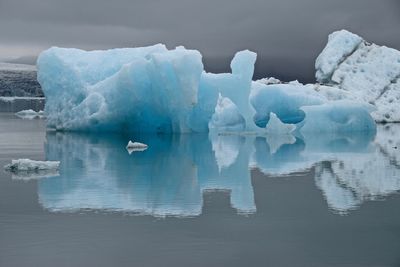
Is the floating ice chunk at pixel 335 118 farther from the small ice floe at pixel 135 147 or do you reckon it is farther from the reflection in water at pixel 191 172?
the small ice floe at pixel 135 147

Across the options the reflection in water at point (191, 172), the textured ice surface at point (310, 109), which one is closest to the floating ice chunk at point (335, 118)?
the textured ice surface at point (310, 109)

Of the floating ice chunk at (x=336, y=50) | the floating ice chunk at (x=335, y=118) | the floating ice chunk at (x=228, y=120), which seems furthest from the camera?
the floating ice chunk at (x=336, y=50)

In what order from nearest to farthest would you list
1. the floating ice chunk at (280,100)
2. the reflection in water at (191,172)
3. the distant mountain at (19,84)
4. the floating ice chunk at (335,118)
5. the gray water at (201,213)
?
the gray water at (201,213) → the reflection in water at (191,172) → the floating ice chunk at (335,118) → the floating ice chunk at (280,100) → the distant mountain at (19,84)

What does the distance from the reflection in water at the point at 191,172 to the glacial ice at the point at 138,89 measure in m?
2.50

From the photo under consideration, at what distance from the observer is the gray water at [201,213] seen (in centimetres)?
616

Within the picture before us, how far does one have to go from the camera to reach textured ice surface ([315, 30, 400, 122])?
46.0 m

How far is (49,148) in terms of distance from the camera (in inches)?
733

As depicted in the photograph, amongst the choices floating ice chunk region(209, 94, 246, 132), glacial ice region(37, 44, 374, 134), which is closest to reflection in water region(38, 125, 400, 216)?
glacial ice region(37, 44, 374, 134)

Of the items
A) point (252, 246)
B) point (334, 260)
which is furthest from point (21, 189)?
point (334, 260)

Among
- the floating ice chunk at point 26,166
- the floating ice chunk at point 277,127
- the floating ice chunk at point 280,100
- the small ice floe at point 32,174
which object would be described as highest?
the floating ice chunk at point 280,100

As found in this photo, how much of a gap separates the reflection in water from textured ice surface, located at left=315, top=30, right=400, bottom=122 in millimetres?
25085

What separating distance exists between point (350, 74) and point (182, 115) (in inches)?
977

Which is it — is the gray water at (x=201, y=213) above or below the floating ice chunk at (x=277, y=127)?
above

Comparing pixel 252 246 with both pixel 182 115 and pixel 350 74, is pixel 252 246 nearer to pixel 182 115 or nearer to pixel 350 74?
pixel 182 115
